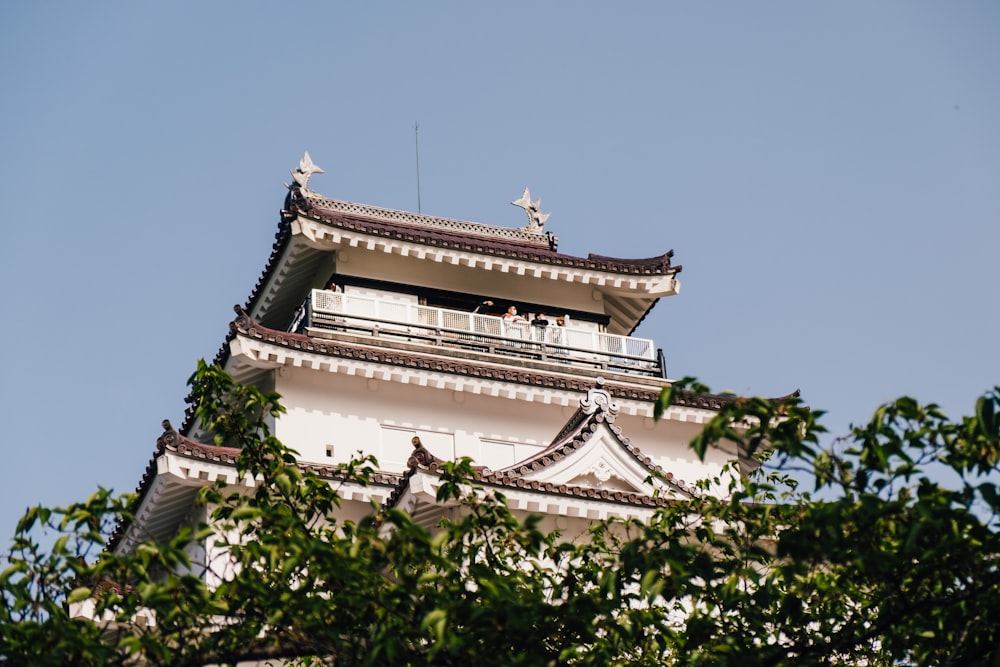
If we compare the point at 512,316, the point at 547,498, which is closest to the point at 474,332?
the point at 512,316

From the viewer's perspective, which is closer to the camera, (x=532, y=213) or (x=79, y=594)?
(x=79, y=594)

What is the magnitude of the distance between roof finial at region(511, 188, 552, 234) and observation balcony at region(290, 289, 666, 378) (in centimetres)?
511

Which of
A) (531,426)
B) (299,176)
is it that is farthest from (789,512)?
(299,176)

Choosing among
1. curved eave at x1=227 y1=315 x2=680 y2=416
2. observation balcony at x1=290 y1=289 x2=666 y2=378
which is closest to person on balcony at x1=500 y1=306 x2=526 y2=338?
observation balcony at x1=290 y1=289 x2=666 y2=378

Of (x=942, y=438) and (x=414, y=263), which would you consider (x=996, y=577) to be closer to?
(x=942, y=438)

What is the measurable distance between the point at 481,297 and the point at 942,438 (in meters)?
19.6

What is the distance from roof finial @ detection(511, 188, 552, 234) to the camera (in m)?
35.3

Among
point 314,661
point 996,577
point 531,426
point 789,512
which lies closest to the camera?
point 996,577

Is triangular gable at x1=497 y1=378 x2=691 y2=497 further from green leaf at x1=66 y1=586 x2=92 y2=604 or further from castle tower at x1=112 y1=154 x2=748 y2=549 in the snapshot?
green leaf at x1=66 y1=586 x2=92 y2=604

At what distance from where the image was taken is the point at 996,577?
39.5ft

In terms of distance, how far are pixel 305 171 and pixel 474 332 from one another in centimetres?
655

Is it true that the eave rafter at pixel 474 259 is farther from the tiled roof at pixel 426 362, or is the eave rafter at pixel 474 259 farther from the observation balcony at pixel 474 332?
the tiled roof at pixel 426 362

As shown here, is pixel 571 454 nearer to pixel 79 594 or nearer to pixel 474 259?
pixel 474 259

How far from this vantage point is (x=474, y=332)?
97.3 feet
